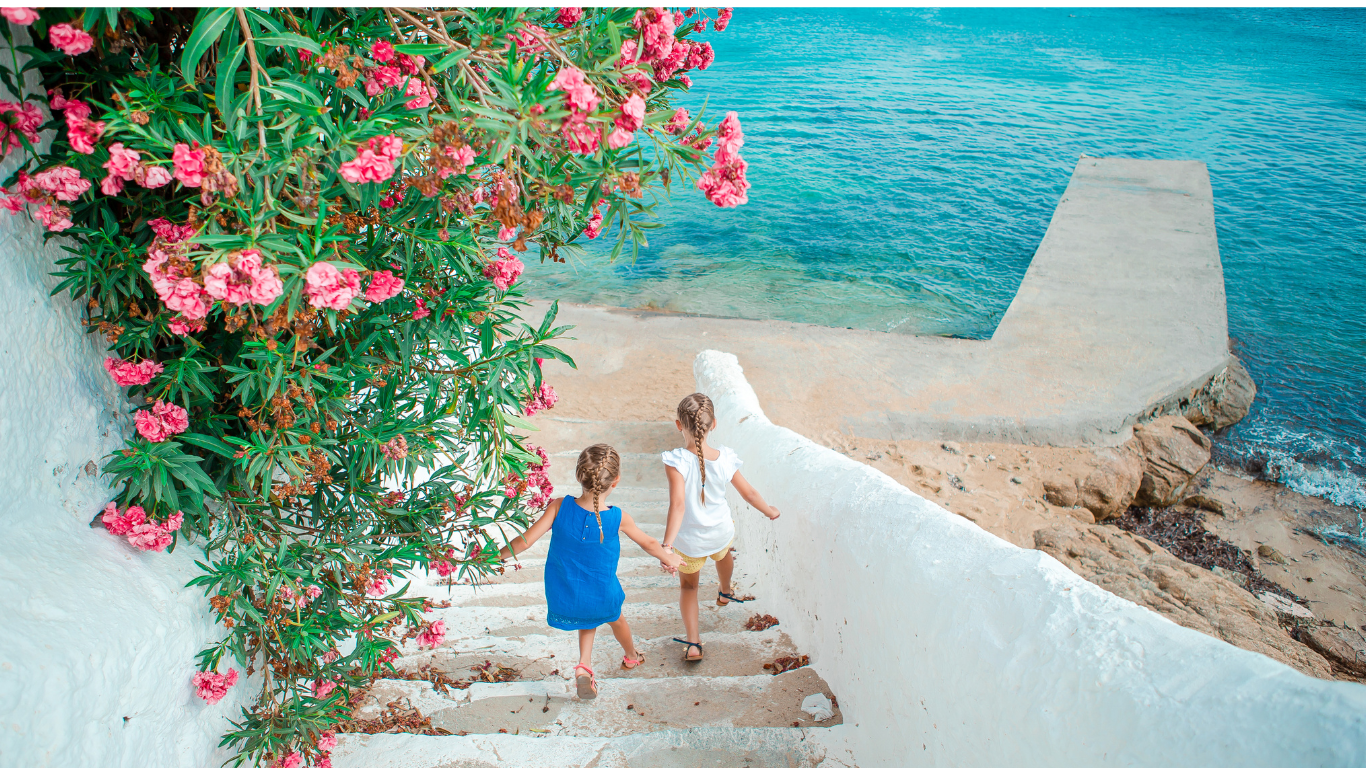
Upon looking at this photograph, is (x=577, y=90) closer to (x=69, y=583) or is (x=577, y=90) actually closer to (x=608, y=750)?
(x=69, y=583)

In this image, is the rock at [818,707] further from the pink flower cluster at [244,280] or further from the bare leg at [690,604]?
the pink flower cluster at [244,280]

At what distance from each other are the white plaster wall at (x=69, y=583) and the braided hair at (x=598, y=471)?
1501mm

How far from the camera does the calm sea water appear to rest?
10820mm

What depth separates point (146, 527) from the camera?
7.54 ft

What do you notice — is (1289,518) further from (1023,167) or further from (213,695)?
(1023,167)

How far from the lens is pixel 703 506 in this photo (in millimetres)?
3754

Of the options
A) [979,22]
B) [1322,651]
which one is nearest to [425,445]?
[1322,651]

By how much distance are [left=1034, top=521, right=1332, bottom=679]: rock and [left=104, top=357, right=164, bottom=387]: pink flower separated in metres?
4.30

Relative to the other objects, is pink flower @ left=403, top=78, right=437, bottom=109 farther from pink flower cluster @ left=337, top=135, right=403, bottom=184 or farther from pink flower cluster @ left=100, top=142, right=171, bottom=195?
pink flower cluster @ left=100, top=142, right=171, bottom=195

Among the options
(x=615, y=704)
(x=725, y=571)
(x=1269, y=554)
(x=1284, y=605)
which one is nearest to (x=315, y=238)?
(x=615, y=704)

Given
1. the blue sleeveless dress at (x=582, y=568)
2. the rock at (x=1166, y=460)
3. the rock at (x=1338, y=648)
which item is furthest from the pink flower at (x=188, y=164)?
the rock at (x=1166, y=460)

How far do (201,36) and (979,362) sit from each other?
7.74 meters

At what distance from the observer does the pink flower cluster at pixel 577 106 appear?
171 cm

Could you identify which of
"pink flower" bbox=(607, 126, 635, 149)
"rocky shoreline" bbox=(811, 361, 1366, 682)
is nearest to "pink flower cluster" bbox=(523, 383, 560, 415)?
"pink flower" bbox=(607, 126, 635, 149)
